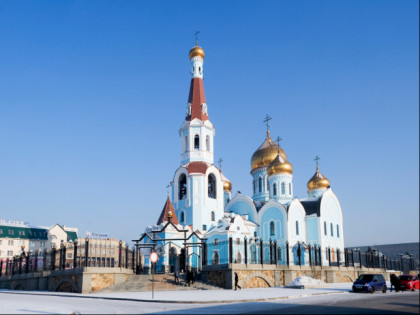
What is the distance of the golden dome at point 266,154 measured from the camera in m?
49.8

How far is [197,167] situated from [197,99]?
744 centimetres

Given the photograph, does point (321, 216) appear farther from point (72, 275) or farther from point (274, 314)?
point (274, 314)

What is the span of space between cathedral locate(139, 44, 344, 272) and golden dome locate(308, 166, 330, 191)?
6.62 ft

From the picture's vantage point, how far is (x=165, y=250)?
120 feet

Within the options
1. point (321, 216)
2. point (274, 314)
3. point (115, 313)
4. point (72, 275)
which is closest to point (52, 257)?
point (72, 275)

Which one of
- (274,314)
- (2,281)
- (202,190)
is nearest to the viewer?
(274,314)

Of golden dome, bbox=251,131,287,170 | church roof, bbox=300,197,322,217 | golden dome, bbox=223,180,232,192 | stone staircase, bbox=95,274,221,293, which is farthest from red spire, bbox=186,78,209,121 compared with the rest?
stone staircase, bbox=95,274,221,293

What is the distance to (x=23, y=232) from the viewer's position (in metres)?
64.7

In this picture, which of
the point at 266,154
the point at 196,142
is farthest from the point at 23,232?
the point at 266,154

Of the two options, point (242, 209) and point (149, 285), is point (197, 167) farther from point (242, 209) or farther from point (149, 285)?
point (149, 285)

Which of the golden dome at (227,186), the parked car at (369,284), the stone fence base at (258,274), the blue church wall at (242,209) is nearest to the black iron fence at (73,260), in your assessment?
the stone fence base at (258,274)

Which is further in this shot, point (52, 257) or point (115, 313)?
point (52, 257)

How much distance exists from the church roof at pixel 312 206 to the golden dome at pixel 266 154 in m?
5.76

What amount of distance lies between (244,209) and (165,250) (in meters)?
12.2
